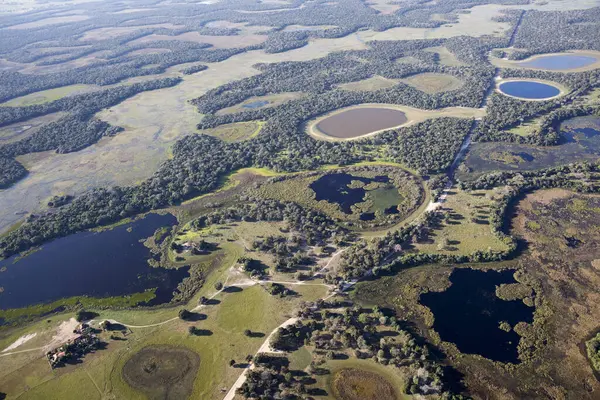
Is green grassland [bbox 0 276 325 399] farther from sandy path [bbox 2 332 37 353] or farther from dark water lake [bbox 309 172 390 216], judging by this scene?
dark water lake [bbox 309 172 390 216]

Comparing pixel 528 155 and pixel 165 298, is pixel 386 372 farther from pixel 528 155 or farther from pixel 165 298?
pixel 528 155

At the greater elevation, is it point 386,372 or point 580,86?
point 580,86

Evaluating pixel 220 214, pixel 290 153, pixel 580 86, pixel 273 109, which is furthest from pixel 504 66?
pixel 220 214

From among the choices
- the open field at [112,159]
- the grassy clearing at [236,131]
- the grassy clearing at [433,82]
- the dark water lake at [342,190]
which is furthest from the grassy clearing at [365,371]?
the grassy clearing at [433,82]

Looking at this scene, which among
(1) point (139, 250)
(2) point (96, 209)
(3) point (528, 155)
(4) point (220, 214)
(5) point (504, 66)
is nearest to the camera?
(1) point (139, 250)

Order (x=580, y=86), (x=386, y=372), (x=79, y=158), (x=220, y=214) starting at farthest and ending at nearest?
1. (x=580, y=86)
2. (x=79, y=158)
3. (x=220, y=214)
4. (x=386, y=372)

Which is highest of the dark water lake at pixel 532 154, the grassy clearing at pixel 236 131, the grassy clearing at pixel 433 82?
the grassy clearing at pixel 433 82

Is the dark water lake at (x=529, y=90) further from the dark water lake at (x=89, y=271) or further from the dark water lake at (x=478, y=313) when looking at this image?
the dark water lake at (x=89, y=271)
